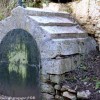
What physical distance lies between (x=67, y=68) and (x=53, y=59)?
337 millimetres

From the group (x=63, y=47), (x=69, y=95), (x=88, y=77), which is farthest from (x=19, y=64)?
(x=88, y=77)

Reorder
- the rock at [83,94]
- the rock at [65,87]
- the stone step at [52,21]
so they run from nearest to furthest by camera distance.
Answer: the rock at [83,94]
the rock at [65,87]
the stone step at [52,21]

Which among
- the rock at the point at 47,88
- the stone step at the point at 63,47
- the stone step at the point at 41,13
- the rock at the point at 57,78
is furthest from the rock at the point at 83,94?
the stone step at the point at 41,13

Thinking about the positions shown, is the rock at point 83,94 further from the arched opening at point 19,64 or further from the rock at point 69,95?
the arched opening at point 19,64

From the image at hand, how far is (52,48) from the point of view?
459 centimetres

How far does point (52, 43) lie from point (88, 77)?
0.92 meters

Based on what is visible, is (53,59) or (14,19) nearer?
(53,59)

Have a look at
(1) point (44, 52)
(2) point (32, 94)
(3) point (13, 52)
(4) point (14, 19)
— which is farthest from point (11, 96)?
(4) point (14, 19)

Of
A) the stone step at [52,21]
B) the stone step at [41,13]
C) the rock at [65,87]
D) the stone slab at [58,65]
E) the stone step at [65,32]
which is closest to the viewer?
the rock at [65,87]

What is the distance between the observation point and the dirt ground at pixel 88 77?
432 cm

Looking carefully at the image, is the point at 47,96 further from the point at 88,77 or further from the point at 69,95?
the point at 88,77

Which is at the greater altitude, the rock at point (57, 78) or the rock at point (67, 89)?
the rock at point (57, 78)

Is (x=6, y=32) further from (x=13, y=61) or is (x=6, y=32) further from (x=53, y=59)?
(x=53, y=59)

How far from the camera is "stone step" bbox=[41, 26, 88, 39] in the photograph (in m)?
4.71
